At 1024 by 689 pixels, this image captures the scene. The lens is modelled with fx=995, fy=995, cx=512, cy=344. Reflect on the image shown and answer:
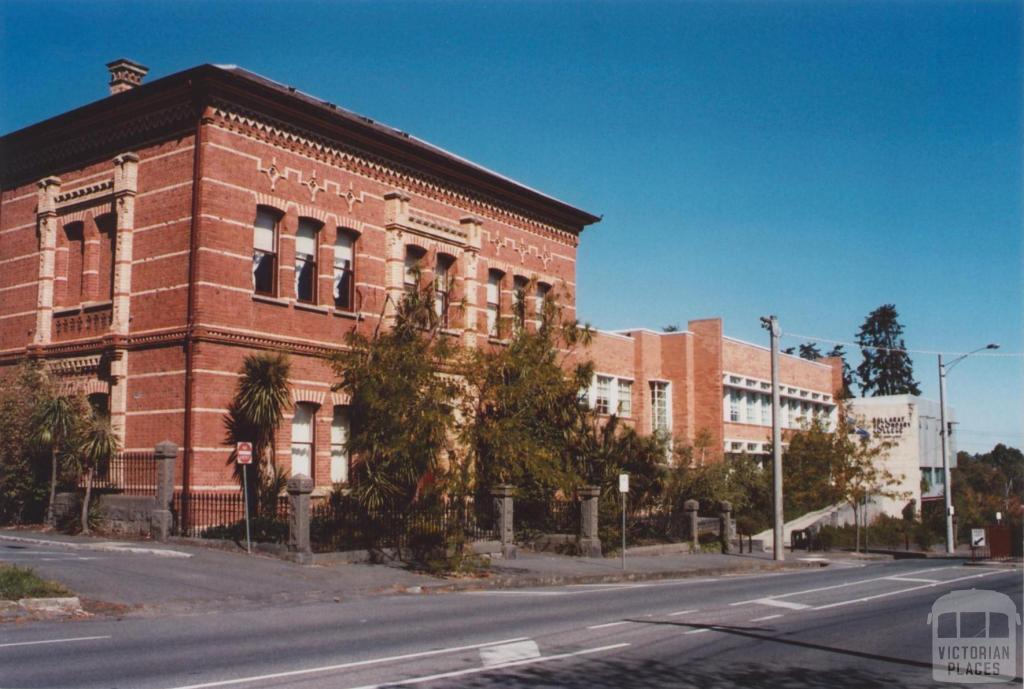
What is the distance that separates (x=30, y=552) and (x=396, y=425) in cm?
770

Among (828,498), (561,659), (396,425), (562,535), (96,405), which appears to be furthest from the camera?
(828,498)

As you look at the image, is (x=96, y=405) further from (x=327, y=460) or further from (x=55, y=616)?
(x=55, y=616)

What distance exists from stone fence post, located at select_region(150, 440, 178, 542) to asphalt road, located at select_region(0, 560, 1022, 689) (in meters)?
7.46

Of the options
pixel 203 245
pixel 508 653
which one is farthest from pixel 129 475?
pixel 508 653

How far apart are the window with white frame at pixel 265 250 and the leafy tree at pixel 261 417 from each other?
2.17m

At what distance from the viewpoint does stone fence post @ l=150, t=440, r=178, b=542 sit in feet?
75.0

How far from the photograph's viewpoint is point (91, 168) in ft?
88.2

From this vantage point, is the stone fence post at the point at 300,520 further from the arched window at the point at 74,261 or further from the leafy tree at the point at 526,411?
the arched window at the point at 74,261

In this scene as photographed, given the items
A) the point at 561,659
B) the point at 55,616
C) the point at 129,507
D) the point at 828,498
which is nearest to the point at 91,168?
the point at 129,507

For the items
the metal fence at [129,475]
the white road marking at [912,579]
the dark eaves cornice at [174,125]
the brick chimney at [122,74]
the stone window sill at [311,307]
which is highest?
the brick chimney at [122,74]

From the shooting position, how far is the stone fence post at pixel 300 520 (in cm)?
2083

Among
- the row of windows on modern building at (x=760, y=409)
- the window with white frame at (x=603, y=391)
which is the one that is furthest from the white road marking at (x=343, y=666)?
the row of windows on modern building at (x=760, y=409)

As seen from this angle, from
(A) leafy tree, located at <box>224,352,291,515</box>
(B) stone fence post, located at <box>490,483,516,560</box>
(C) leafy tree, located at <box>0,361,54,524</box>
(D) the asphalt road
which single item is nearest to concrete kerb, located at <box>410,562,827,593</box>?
(D) the asphalt road

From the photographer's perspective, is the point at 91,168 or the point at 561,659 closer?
the point at 561,659
